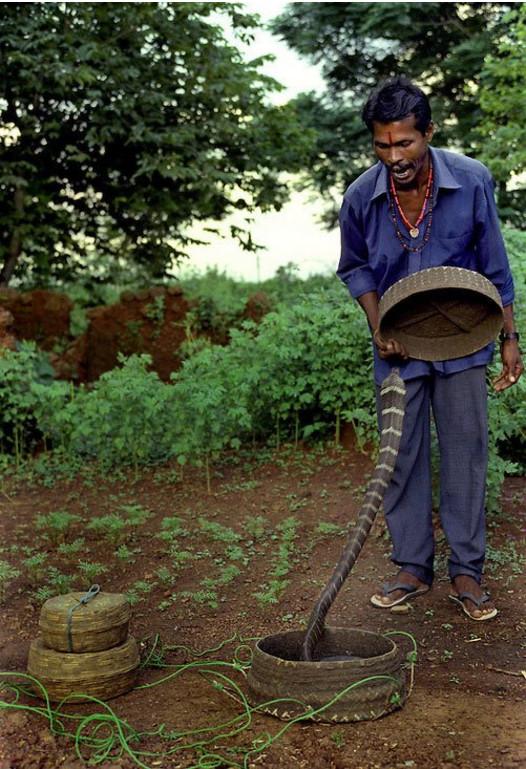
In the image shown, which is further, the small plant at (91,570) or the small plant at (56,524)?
the small plant at (56,524)

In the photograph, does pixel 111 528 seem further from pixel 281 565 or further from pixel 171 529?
pixel 281 565

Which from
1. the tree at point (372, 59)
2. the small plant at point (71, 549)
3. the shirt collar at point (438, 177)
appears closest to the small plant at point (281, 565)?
the small plant at point (71, 549)

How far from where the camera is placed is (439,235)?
411cm

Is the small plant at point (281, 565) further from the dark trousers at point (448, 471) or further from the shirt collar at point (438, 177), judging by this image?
the shirt collar at point (438, 177)

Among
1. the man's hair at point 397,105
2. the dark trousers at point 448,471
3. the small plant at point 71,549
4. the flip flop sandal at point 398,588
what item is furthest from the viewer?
→ the small plant at point 71,549

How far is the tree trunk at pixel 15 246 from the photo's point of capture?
11.4 metres

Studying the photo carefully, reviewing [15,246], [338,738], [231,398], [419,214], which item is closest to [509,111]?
[15,246]

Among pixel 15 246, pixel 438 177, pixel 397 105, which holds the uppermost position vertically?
pixel 15 246

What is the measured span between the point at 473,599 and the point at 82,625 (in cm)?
168

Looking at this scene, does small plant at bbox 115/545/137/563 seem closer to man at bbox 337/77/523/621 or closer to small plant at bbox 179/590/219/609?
small plant at bbox 179/590/219/609

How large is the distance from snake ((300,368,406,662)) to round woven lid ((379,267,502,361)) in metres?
0.16

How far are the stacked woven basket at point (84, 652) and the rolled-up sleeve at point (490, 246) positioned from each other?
1982mm

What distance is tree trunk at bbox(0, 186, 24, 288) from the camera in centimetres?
1142

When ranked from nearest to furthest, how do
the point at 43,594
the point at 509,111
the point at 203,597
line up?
the point at 203,597
the point at 43,594
the point at 509,111
